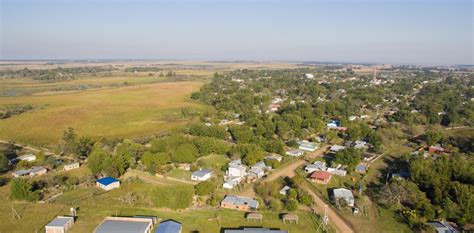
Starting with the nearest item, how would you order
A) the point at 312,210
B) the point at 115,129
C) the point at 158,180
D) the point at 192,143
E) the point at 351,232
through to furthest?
the point at 351,232
the point at 312,210
the point at 158,180
the point at 192,143
the point at 115,129

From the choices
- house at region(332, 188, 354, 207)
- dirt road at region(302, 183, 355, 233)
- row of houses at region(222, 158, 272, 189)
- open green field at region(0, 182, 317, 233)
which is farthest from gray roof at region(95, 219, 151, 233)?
house at region(332, 188, 354, 207)

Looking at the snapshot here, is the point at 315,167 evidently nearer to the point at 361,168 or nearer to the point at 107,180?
the point at 361,168

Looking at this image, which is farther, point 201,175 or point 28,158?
point 28,158

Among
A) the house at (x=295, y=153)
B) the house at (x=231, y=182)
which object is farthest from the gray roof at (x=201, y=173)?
the house at (x=295, y=153)

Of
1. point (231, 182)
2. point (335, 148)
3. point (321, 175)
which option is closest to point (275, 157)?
point (321, 175)

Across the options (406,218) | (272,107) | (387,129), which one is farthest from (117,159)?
(272,107)

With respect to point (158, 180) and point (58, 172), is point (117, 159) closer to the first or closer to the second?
point (158, 180)
